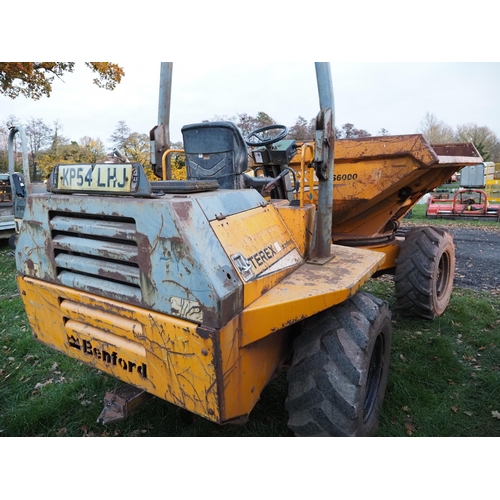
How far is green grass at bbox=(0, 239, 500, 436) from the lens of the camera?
265 cm

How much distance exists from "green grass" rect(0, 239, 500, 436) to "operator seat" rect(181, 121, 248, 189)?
1629 millimetres

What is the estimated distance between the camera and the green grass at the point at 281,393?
2.65m

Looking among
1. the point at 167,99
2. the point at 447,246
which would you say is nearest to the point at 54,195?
the point at 167,99

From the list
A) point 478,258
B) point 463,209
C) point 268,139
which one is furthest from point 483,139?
point 268,139

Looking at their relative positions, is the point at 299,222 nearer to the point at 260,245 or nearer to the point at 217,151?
the point at 260,245

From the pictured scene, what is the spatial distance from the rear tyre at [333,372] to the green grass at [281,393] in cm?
63

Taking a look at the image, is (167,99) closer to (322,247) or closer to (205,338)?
(322,247)

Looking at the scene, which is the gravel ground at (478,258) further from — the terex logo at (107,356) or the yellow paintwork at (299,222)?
the terex logo at (107,356)

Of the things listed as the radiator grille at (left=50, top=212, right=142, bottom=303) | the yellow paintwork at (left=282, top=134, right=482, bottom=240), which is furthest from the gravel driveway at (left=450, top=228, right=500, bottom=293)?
the radiator grille at (left=50, top=212, right=142, bottom=303)

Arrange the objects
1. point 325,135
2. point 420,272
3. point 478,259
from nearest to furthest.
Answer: point 325,135, point 420,272, point 478,259

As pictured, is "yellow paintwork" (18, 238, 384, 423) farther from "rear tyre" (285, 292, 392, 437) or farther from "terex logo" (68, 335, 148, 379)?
"rear tyre" (285, 292, 392, 437)

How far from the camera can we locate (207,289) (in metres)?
1.66

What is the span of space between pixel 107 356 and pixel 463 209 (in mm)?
13738

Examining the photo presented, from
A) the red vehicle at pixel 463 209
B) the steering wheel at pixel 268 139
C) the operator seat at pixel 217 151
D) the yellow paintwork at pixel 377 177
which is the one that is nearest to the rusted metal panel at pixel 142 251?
the operator seat at pixel 217 151
